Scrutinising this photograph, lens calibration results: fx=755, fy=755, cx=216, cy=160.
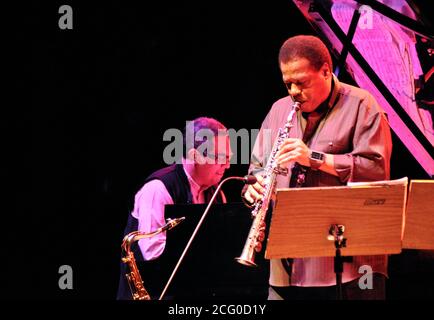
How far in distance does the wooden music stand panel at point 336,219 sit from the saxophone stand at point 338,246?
2 cm

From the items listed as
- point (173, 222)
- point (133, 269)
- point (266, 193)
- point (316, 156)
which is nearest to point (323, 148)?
point (316, 156)

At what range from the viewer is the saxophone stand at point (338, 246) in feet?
9.54

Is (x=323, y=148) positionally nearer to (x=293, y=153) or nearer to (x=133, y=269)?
(x=293, y=153)

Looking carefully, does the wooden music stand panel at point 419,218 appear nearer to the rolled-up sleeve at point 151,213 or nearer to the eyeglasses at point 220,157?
the rolled-up sleeve at point 151,213

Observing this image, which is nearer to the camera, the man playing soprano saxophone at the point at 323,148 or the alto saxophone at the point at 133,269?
the man playing soprano saxophone at the point at 323,148

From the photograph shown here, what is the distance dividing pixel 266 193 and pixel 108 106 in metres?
2.76

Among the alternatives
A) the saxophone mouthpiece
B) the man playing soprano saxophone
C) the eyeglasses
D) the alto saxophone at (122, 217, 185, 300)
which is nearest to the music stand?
the man playing soprano saxophone

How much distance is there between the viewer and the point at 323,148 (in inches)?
129

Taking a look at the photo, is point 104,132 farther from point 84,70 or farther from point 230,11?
point 230,11

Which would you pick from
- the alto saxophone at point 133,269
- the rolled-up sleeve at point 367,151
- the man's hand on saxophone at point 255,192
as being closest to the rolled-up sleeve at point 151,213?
the alto saxophone at point 133,269

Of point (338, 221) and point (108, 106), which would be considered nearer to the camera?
point (338, 221)

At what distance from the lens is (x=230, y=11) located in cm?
579

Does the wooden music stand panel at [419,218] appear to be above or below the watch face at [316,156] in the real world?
below

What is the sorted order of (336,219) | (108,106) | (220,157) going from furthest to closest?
(108,106), (220,157), (336,219)
